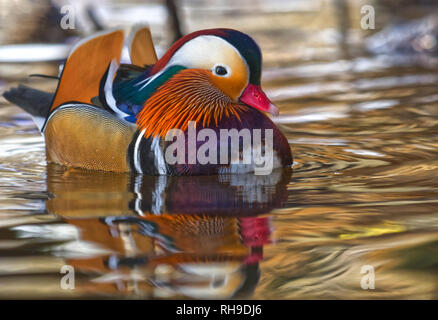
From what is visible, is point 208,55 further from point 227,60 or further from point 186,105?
point 186,105

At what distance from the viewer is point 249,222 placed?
3.54 meters

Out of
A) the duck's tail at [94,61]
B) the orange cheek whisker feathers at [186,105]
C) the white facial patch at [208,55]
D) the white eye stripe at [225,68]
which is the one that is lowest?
the orange cheek whisker feathers at [186,105]

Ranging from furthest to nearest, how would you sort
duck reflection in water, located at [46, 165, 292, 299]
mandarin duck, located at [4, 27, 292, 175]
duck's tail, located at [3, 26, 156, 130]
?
duck's tail, located at [3, 26, 156, 130] → mandarin duck, located at [4, 27, 292, 175] → duck reflection in water, located at [46, 165, 292, 299]

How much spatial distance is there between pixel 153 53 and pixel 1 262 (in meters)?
2.11

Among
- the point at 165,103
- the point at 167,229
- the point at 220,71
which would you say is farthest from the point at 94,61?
the point at 167,229

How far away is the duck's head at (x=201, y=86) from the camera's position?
424 centimetres

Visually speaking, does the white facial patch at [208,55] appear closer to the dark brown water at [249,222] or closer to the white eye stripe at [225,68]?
the white eye stripe at [225,68]

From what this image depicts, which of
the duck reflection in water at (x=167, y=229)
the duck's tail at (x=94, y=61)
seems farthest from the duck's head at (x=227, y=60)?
the duck reflection in water at (x=167, y=229)

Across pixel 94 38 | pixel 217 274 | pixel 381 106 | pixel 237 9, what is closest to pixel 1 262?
pixel 217 274

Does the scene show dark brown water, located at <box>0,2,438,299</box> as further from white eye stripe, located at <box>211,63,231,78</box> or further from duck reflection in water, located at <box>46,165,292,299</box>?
white eye stripe, located at <box>211,63,231,78</box>

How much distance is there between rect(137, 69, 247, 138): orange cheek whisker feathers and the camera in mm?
4316

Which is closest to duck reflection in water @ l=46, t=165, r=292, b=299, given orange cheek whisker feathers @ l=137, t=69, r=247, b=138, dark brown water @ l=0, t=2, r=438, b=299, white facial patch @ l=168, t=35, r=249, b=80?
dark brown water @ l=0, t=2, r=438, b=299

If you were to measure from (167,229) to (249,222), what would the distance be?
1.13 feet

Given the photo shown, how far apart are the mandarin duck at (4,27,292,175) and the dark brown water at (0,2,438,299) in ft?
0.32
